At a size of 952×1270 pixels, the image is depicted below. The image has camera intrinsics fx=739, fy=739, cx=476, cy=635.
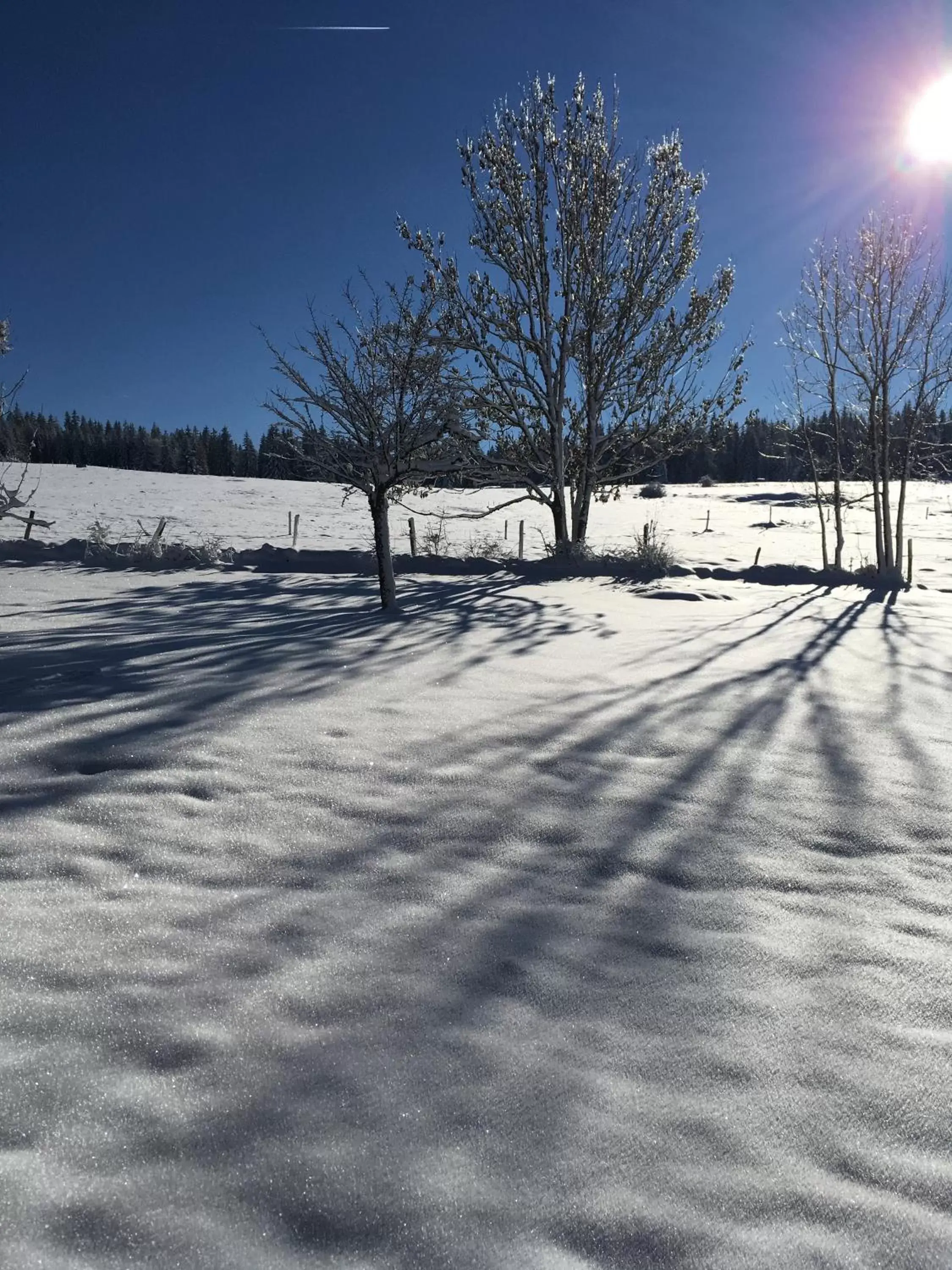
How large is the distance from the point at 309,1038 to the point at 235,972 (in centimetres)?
31

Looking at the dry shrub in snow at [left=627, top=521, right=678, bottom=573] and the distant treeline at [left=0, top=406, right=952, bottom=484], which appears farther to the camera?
the distant treeline at [left=0, top=406, right=952, bottom=484]

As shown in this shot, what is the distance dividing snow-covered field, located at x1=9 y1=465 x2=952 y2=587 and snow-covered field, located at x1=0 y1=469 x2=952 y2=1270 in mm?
11045

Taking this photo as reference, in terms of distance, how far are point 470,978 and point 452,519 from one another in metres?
18.0

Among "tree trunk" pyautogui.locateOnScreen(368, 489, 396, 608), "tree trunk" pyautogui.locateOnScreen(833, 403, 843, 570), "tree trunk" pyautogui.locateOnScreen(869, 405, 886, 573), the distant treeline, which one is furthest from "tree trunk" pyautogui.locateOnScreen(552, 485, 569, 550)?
the distant treeline

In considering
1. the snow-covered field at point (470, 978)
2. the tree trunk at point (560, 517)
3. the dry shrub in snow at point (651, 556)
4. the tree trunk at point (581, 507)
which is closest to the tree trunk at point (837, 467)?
the dry shrub in snow at point (651, 556)

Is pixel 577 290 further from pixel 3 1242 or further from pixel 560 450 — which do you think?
pixel 3 1242

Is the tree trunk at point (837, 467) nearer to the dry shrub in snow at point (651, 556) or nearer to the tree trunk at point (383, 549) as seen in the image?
the dry shrub in snow at point (651, 556)

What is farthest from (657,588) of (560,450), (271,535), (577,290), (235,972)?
(271,535)

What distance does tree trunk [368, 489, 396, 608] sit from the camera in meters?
9.11

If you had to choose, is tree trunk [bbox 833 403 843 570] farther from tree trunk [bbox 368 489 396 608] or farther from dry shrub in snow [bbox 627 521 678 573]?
tree trunk [bbox 368 489 396 608]

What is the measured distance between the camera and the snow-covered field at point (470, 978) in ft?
4.13

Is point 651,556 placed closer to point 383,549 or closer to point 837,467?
point 837,467

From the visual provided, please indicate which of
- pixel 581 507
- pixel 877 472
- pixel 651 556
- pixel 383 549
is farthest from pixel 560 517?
pixel 383 549

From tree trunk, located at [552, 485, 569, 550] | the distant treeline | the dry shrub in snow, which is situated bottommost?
the dry shrub in snow
